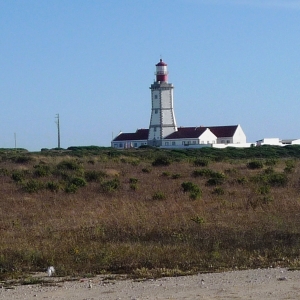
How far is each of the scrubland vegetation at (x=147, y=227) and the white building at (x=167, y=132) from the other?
62436mm

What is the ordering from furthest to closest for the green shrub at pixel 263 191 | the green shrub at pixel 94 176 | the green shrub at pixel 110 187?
the green shrub at pixel 94 176 → the green shrub at pixel 110 187 → the green shrub at pixel 263 191

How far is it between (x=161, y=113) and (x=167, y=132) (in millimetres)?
3172

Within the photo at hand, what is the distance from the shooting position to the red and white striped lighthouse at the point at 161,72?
95.9m

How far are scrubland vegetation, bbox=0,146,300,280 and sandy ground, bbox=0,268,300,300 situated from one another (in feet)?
1.72

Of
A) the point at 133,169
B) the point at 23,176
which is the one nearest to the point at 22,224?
the point at 23,176

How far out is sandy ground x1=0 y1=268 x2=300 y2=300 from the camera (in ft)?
27.4

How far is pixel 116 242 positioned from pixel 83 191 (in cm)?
1089

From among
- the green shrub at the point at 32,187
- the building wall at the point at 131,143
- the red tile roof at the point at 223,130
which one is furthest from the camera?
the building wall at the point at 131,143

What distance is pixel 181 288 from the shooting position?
8.75 meters

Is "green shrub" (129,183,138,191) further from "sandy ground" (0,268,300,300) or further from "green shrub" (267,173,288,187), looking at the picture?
"sandy ground" (0,268,300,300)

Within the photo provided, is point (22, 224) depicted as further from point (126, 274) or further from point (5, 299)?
point (5, 299)

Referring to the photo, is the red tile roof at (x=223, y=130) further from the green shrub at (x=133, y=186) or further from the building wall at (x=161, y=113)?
the green shrub at (x=133, y=186)

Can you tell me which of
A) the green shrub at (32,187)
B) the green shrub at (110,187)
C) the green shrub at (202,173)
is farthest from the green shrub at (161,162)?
the green shrub at (32,187)

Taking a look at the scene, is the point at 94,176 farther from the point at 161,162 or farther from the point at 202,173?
the point at 161,162
